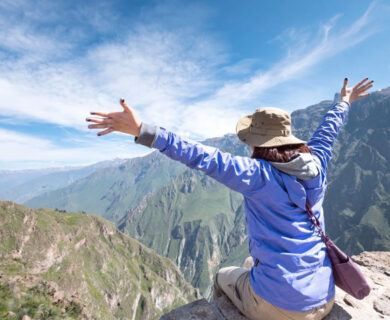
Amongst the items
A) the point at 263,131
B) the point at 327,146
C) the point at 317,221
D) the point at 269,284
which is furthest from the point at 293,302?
the point at 327,146

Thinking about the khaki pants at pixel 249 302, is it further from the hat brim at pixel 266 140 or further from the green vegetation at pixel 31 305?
the green vegetation at pixel 31 305

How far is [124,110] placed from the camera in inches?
129

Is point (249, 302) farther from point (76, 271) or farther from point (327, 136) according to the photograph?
point (76, 271)

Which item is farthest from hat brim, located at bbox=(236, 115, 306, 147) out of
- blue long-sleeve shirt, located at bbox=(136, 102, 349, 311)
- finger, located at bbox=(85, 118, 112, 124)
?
finger, located at bbox=(85, 118, 112, 124)

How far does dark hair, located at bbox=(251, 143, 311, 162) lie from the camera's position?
3.34m

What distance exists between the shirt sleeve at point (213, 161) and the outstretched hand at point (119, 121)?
0.18 m

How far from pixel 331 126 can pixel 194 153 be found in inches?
144

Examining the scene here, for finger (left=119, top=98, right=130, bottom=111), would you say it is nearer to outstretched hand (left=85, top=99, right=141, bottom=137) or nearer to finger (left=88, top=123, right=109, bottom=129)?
outstretched hand (left=85, top=99, right=141, bottom=137)

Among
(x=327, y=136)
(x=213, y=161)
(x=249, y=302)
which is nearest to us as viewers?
(x=213, y=161)

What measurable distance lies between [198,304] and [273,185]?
3.07 meters

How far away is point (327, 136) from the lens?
5.00m

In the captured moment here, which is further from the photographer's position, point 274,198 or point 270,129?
point 270,129

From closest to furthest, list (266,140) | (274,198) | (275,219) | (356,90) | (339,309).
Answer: (274,198) < (275,219) < (266,140) < (339,309) < (356,90)

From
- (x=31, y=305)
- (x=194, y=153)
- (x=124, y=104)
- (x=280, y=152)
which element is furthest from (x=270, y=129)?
(x=31, y=305)
